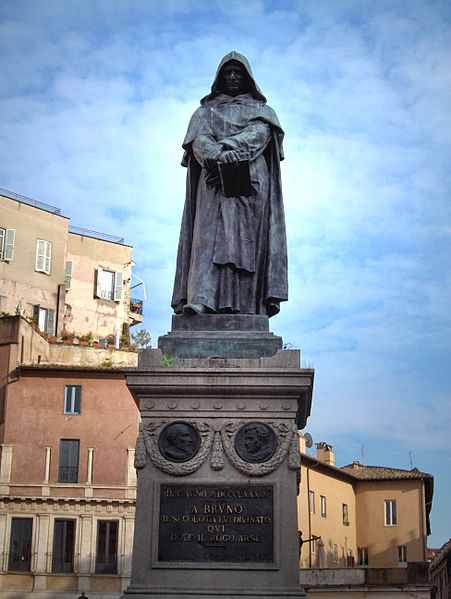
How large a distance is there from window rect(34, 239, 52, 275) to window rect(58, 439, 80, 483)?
1262cm

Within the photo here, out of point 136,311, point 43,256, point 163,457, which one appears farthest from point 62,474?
point 163,457

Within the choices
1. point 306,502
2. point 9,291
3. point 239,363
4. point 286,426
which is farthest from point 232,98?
point 306,502

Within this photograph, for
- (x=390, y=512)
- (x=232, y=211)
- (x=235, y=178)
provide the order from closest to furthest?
(x=235, y=178) < (x=232, y=211) < (x=390, y=512)

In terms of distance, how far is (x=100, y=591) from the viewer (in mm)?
40031

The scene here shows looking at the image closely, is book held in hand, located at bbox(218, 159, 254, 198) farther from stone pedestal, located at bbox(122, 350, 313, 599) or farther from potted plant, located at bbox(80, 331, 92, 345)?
potted plant, located at bbox(80, 331, 92, 345)

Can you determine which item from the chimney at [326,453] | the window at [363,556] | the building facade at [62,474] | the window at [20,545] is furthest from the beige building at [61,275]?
the window at [363,556]

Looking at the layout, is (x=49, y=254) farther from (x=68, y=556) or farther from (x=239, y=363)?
(x=239, y=363)

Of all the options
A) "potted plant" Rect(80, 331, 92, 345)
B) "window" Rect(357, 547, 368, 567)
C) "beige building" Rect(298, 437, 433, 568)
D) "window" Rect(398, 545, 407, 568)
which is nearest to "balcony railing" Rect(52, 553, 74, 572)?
"potted plant" Rect(80, 331, 92, 345)

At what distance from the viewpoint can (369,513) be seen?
62.4 m

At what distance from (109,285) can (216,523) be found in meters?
46.9

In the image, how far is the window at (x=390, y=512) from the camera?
61031mm

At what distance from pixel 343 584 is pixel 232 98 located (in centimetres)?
3466

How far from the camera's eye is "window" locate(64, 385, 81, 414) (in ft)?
142

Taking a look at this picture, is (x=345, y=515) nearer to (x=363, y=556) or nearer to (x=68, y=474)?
(x=363, y=556)
